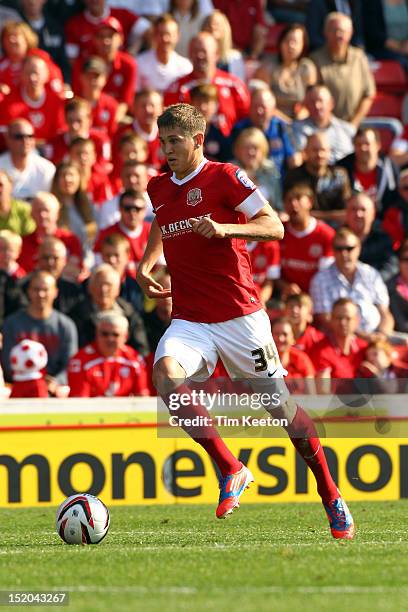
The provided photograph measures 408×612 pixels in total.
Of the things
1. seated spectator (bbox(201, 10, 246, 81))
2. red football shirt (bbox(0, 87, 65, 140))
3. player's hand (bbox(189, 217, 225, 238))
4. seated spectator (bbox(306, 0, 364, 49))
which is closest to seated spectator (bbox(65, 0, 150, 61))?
seated spectator (bbox(201, 10, 246, 81))

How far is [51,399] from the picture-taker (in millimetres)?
11406

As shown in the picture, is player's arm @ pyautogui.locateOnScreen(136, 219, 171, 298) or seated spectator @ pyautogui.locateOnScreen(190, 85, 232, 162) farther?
seated spectator @ pyautogui.locateOnScreen(190, 85, 232, 162)

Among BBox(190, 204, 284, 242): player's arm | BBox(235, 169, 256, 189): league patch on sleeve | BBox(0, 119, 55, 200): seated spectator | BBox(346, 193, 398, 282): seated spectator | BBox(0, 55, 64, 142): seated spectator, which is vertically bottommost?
BBox(346, 193, 398, 282): seated spectator

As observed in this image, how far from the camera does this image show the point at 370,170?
15.1 m

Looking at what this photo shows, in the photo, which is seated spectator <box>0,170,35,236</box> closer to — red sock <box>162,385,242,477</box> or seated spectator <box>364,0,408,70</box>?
red sock <box>162,385,242,477</box>

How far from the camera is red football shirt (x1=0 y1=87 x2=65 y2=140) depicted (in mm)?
14863

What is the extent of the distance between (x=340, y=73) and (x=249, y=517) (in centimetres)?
782

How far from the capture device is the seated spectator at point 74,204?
13.8 meters

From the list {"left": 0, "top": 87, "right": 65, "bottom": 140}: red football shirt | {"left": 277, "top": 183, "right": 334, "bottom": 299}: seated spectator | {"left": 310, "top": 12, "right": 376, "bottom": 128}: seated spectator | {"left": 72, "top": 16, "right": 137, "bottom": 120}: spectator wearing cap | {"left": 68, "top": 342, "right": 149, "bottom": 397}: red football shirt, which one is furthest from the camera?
{"left": 310, "top": 12, "right": 376, "bottom": 128}: seated spectator

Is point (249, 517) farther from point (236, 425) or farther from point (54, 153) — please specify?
point (54, 153)

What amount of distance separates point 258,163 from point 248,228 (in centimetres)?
677

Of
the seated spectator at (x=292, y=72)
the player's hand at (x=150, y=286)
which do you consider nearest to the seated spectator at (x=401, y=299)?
the seated spectator at (x=292, y=72)

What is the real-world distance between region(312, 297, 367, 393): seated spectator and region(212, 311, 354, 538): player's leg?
447cm

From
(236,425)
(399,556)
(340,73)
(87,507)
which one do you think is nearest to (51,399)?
(236,425)
